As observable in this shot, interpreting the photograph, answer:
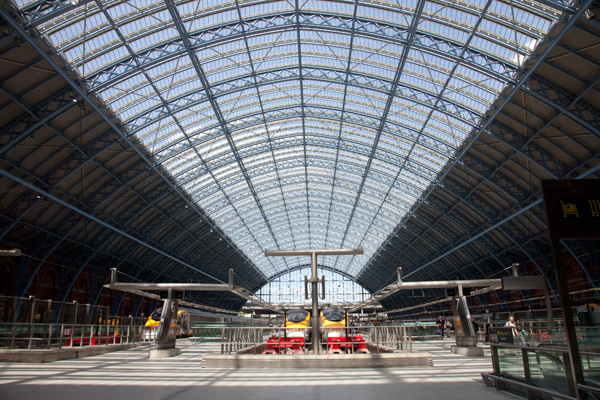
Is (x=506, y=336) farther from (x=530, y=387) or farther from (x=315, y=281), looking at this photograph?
(x=530, y=387)

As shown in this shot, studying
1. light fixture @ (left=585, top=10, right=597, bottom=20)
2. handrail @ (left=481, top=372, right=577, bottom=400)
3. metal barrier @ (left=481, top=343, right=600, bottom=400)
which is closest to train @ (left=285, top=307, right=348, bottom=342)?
handrail @ (left=481, top=372, right=577, bottom=400)

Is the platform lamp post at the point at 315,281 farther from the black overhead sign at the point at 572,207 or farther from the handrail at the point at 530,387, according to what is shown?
the black overhead sign at the point at 572,207

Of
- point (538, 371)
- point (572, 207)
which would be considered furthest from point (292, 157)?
point (572, 207)

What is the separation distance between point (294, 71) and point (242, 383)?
24.5 m

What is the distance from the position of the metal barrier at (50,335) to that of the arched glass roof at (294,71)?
13034 millimetres

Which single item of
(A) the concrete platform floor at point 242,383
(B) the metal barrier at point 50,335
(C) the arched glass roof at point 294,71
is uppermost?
(C) the arched glass roof at point 294,71

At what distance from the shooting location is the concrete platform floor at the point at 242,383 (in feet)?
30.7

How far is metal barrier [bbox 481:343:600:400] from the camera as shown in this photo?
7477 millimetres

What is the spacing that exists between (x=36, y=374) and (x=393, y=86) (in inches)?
1046

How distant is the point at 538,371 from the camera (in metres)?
8.43

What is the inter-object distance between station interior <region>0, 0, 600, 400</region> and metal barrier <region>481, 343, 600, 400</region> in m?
0.05

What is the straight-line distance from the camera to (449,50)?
24.1 meters

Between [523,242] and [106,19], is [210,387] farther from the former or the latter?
[523,242]

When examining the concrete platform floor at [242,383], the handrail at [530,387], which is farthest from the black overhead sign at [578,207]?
the concrete platform floor at [242,383]
